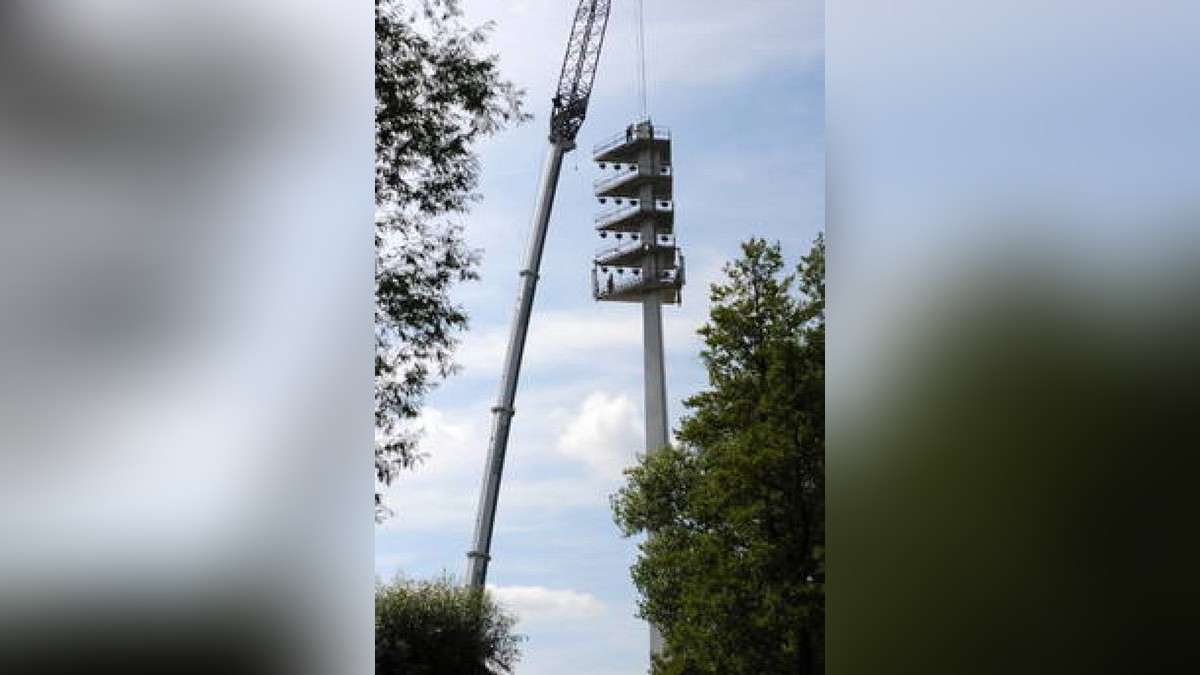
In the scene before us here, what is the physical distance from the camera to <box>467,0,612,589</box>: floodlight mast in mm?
13273

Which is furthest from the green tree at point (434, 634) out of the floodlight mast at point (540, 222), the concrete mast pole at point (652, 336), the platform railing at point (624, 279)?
the platform railing at point (624, 279)

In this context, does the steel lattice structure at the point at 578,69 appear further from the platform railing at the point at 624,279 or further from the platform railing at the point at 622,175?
the platform railing at the point at 624,279

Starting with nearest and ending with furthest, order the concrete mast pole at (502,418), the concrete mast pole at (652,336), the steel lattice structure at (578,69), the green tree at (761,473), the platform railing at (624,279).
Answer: the green tree at (761,473) < the concrete mast pole at (502,418) < the steel lattice structure at (578,69) < the concrete mast pole at (652,336) < the platform railing at (624,279)

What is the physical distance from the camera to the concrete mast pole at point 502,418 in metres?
13.2

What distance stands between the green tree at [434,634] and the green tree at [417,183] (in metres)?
3.26

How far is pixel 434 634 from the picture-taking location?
1031cm

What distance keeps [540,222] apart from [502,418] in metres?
2.14
